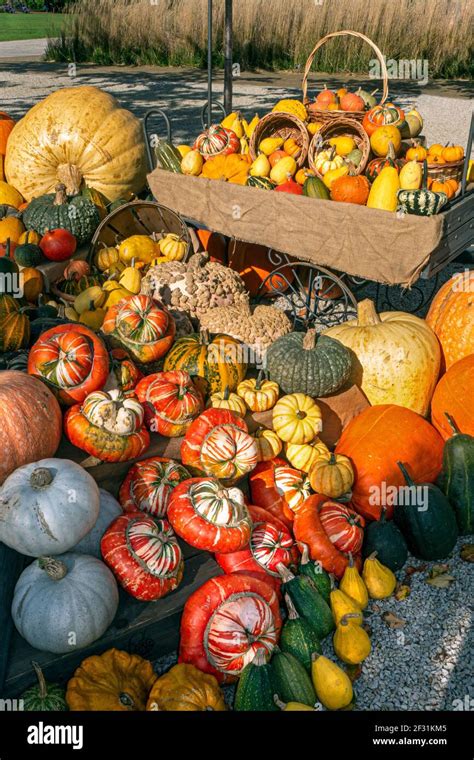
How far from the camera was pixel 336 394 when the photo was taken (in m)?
4.36

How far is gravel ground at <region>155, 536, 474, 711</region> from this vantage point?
9.61ft

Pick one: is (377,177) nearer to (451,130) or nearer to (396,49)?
(451,130)

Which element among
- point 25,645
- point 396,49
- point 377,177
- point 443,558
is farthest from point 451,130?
point 25,645

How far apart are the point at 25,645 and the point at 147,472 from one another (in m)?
1.05

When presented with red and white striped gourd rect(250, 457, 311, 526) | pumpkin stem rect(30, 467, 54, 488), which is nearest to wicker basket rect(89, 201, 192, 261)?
red and white striped gourd rect(250, 457, 311, 526)

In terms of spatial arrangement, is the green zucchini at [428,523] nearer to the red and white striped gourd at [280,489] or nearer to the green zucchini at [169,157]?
the red and white striped gourd at [280,489]

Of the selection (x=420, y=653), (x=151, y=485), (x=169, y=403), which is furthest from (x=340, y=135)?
(x=420, y=653)

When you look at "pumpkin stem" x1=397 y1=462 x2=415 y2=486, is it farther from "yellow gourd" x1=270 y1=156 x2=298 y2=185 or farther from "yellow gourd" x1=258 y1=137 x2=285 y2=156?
"yellow gourd" x1=258 y1=137 x2=285 y2=156

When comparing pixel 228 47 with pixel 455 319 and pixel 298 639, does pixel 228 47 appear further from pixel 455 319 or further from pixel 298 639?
pixel 298 639

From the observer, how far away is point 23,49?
80.3 ft

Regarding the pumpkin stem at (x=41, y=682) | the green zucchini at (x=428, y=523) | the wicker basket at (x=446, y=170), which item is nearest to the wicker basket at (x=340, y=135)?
the wicker basket at (x=446, y=170)

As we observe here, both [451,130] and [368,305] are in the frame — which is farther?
[451,130]

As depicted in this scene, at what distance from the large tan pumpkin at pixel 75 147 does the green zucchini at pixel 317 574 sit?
4.54m

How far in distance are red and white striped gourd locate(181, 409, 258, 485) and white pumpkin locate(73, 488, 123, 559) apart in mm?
494
